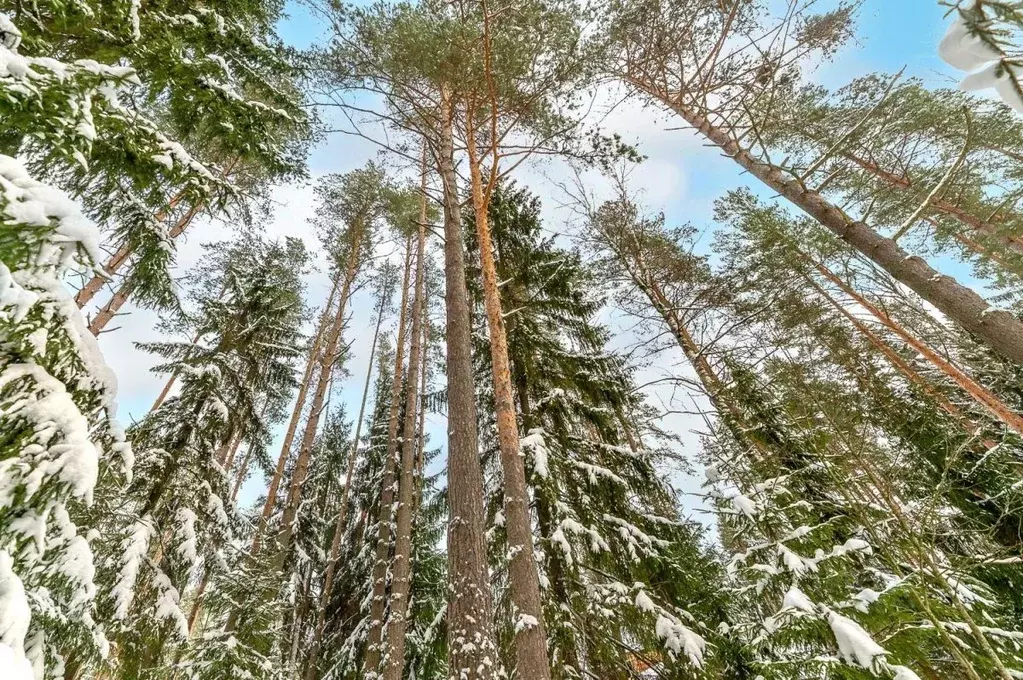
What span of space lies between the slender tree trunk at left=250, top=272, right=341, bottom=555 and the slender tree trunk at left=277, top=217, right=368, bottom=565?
0.25 metres

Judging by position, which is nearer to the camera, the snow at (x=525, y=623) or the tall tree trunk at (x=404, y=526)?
the snow at (x=525, y=623)

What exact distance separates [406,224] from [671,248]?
18.2 feet

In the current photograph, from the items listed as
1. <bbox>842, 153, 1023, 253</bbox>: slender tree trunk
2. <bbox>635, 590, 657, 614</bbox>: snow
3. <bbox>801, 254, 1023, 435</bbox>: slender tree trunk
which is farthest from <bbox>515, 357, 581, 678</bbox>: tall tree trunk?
<bbox>842, 153, 1023, 253</bbox>: slender tree trunk

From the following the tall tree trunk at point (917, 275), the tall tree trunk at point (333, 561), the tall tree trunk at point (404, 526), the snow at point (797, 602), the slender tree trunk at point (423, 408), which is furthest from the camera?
the slender tree trunk at point (423, 408)

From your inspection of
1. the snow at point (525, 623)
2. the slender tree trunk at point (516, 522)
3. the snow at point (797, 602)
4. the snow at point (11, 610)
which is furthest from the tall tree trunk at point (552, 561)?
the snow at point (11, 610)

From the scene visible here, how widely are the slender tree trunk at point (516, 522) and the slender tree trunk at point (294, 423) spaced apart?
5.43 m

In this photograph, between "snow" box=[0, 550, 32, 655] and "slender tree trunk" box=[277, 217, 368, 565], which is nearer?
"snow" box=[0, 550, 32, 655]

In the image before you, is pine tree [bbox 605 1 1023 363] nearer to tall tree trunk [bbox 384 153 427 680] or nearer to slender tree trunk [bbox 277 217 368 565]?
tall tree trunk [bbox 384 153 427 680]

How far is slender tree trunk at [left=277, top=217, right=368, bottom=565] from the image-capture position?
25.7ft

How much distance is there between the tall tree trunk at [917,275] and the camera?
3.54 metres

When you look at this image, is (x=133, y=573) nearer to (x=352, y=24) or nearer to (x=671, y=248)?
(x=352, y=24)

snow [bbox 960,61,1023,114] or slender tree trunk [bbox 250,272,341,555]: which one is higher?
slender tree trunk [bbox 250,272,341,555]

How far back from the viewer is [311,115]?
232 inches

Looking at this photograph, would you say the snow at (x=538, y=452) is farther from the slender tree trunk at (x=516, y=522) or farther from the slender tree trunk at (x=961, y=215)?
the slender tree trunk at (x=961, y=215)
